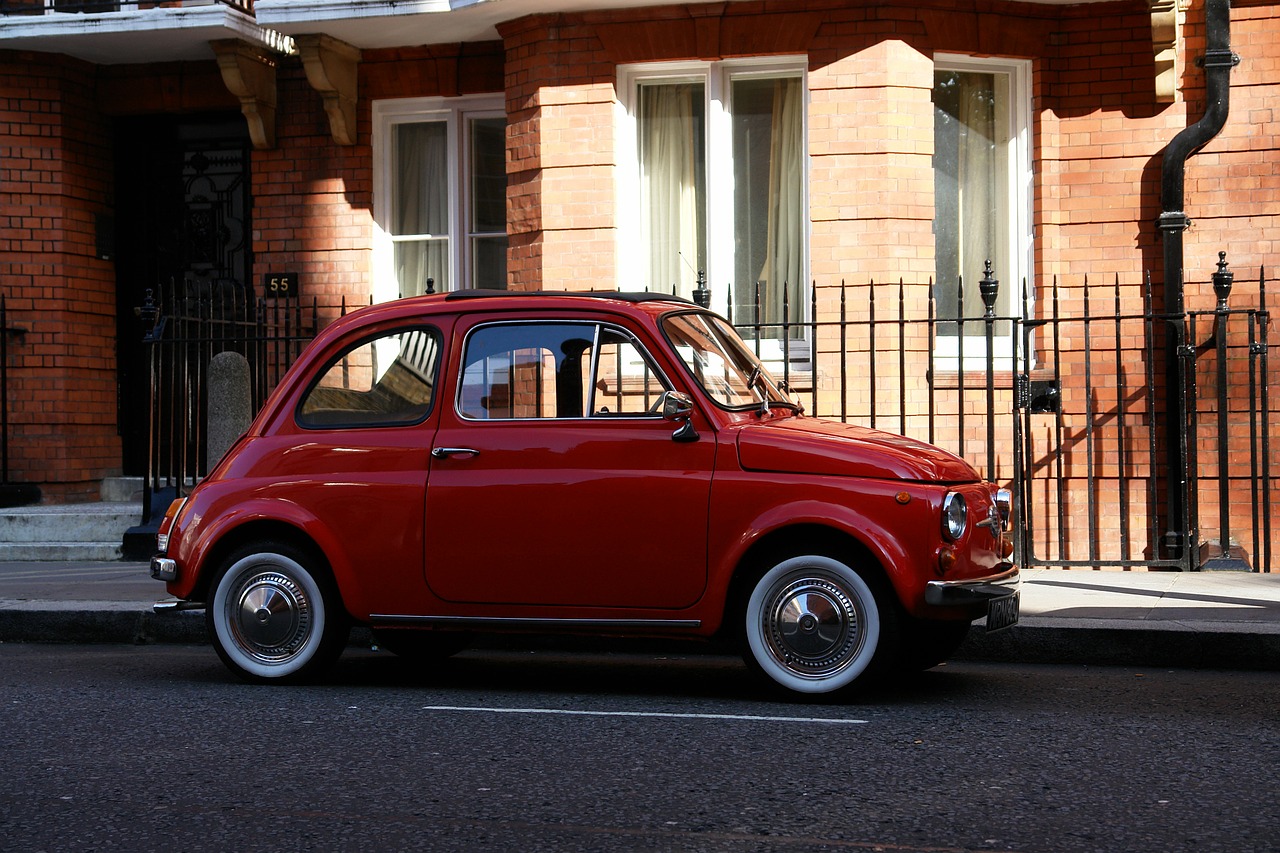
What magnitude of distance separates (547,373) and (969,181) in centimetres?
659

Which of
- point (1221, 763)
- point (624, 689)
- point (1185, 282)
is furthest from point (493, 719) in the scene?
point (1185, 282)

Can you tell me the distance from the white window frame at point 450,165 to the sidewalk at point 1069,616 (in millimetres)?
3723

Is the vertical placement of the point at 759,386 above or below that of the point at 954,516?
above

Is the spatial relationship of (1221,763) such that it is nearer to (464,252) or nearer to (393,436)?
Answer: (393,436)

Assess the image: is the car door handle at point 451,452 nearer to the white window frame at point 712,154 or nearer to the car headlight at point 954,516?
the car headlight at point 954,516

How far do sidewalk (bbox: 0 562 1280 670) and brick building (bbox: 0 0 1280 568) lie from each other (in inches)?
90.5

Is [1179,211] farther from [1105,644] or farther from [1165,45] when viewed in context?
[1105,644]

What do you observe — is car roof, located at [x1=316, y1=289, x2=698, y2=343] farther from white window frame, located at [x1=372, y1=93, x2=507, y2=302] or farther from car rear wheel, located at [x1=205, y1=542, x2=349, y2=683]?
white window frame, located at [x1=372, y1=93, x2=507, y2=302]

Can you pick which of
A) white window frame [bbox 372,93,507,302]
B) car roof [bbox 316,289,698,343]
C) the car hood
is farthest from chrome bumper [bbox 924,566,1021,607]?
white window frame [bbox 372,93,507,302]

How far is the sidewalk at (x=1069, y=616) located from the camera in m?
7.44

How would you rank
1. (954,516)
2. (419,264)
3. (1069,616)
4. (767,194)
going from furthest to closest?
(419,264), (767,194), (1069,616), (954,516)

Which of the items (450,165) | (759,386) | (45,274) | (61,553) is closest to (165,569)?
(759,386)

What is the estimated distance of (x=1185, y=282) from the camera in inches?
472

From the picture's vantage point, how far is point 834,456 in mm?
6375
